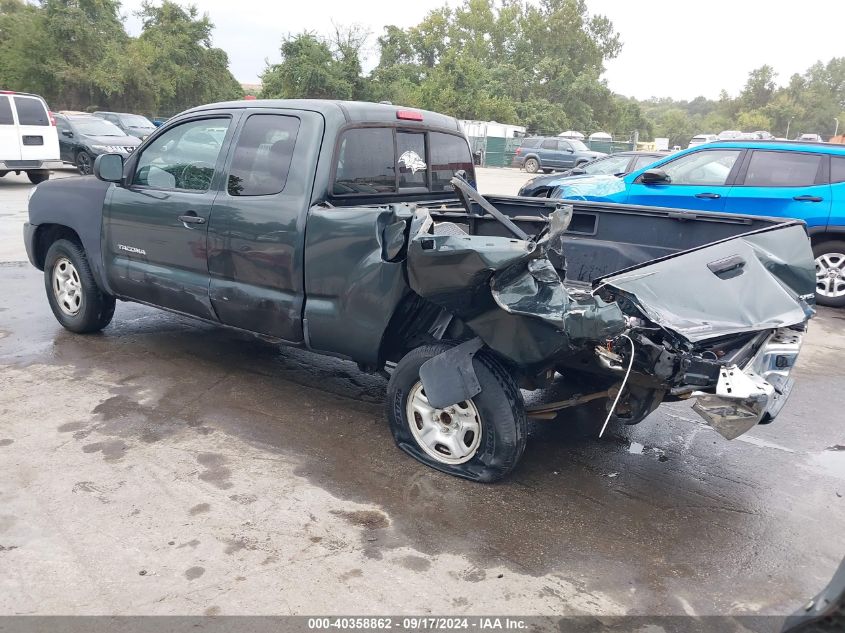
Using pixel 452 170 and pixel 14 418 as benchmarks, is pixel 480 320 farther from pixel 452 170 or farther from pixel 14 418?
pixel 14 418

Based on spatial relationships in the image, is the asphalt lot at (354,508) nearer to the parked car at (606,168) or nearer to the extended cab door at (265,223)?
the extended cab door at (265,223)

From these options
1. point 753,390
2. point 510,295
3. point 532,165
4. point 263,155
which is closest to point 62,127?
point 263,155

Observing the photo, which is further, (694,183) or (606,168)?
(606,168)

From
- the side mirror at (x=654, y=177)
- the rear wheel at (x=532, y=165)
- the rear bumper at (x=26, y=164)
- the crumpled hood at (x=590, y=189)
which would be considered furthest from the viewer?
the rear wheel at (x=532, y=165)

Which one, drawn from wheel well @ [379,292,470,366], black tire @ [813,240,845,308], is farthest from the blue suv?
wheel well @ [379,292,470,366]

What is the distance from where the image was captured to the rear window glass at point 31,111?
15.7 m

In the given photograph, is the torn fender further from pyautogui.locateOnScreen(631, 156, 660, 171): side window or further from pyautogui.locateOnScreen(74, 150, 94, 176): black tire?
pyautogui.locateOnScreen(74, 150, 94, 176): black tire

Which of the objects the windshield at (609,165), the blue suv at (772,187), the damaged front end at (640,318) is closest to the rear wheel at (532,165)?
the windshield at (609,165)

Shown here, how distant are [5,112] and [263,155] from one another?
14.2 m

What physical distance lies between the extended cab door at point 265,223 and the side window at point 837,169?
640 cm

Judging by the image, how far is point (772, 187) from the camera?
8078 millimetres

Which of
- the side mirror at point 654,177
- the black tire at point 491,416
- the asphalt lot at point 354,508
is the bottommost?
the asphalt lot at point 354,508

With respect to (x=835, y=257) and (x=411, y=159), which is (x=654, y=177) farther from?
(x=411, y=159)

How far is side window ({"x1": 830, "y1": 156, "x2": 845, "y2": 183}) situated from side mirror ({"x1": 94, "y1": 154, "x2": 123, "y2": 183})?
293 inches
